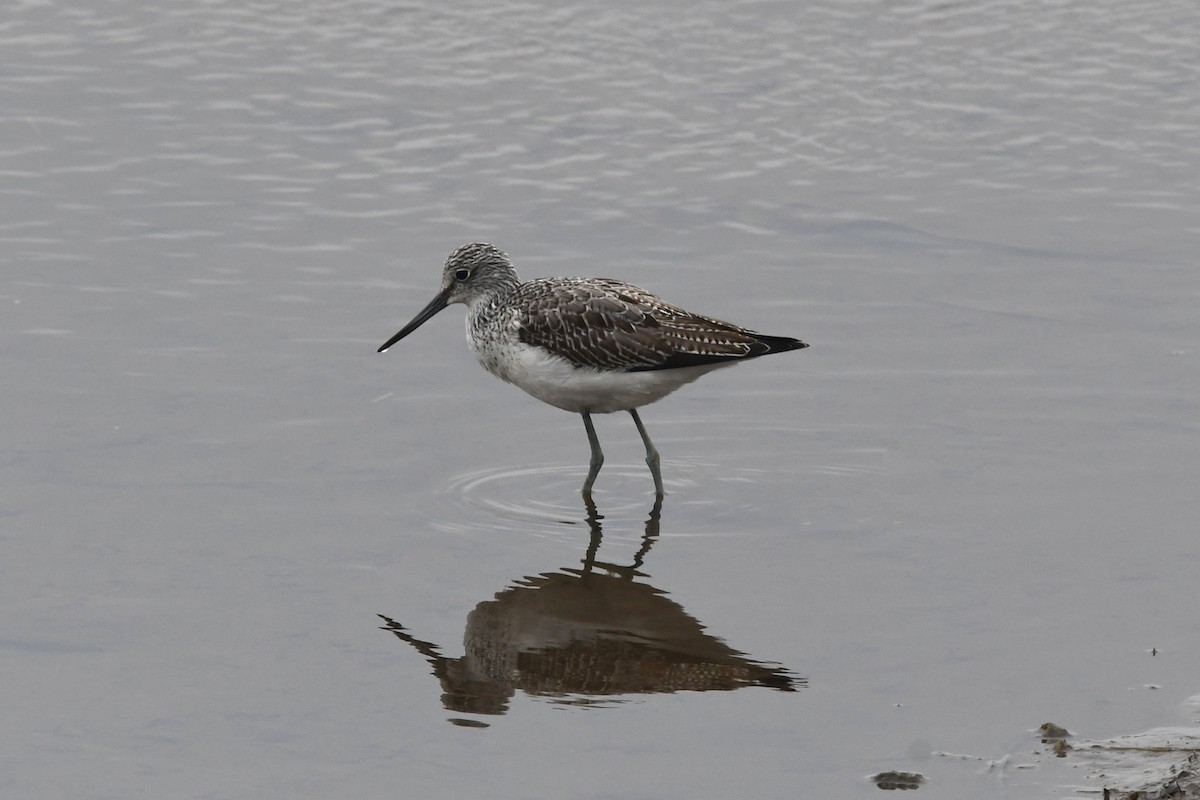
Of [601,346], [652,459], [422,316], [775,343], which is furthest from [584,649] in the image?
[422,316]

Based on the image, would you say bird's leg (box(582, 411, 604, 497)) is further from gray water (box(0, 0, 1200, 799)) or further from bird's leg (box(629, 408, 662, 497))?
bird's leg (box(629, 408, 662, 497))

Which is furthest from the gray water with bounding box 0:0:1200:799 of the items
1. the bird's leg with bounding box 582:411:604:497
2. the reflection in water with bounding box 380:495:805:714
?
the bird's leg with bounding box 582:411:604:497

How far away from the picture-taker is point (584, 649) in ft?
25.8

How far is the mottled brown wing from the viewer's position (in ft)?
30.8

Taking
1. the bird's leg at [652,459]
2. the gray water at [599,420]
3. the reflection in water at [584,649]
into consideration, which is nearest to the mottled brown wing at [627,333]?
the bird's leg at [652,459]

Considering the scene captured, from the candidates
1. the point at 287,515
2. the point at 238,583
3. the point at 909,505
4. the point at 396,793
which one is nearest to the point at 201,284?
the point at 287,515

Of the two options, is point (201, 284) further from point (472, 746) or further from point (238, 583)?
point (472, 746)

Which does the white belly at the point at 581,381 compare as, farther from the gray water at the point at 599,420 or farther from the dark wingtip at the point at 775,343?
the gray water at the point at 599,420

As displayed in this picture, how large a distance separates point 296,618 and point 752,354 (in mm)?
2822

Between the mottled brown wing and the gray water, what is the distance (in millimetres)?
778

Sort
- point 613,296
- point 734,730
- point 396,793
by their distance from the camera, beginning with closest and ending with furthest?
point 396,793 → point 734,730 → point 613,296

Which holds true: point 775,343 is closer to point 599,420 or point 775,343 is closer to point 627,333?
point 627,333

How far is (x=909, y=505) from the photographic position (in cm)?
928

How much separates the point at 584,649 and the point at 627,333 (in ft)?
7.19
